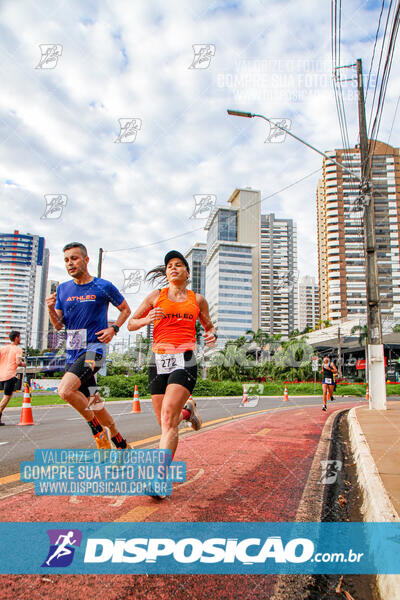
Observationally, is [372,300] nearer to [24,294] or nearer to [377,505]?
[377,505]

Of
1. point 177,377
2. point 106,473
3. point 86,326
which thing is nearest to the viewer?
point 177,377

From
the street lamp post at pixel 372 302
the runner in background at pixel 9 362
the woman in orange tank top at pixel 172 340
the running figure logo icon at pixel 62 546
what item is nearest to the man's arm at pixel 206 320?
the woman in orange tank top at pixel 172 340

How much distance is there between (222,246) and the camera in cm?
15850

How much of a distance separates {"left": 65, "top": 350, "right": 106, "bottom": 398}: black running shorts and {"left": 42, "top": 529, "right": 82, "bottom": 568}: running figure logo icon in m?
1.59

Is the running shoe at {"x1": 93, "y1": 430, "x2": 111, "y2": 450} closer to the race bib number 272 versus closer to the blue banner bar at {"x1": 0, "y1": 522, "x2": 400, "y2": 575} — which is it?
the race bib number 272

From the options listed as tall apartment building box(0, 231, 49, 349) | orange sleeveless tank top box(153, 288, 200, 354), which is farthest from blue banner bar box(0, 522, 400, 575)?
tall apartment building box(0, 231, 49, 349)

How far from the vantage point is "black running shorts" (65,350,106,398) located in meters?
3.85

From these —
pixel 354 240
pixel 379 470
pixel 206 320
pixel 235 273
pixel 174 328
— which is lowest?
pixel 379 470

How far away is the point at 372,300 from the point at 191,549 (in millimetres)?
10413

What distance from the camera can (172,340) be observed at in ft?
11.6

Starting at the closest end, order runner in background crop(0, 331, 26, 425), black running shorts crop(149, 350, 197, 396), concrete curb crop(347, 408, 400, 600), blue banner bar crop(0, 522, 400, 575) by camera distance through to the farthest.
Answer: concrete curb crop(347, 408, 400, 600), blue banner bar crop(0, 522, 400, 575), black running shorts crop(149, 350, 197, 396), runner in background crop(0, 331, 26, 425)

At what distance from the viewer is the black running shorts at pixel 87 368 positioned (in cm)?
385

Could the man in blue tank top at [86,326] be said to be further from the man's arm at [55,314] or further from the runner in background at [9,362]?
the runner in background at [9,362]

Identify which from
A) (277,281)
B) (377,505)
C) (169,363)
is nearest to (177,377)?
(169,363)
